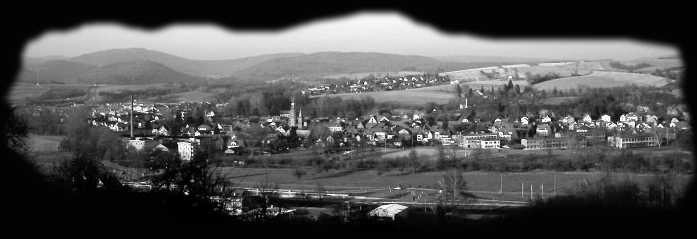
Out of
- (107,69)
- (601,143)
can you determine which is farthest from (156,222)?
(601,143)

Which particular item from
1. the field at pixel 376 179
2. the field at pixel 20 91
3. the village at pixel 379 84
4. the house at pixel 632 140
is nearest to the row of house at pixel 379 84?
the village at pixel 379 84

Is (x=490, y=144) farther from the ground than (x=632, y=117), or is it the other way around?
(x=632, y=117)

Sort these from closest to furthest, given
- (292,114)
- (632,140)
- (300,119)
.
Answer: (632,140) < (300,119) < (292,114)

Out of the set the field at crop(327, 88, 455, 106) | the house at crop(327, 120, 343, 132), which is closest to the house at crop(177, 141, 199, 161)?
the house at crop(327, 120, 343, 132)

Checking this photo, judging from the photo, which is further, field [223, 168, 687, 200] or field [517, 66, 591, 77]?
field [517, 66, 591, 77]

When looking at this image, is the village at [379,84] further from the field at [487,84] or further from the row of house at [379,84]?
the field at [487,84]

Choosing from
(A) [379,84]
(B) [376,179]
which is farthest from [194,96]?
(A) [379,84]

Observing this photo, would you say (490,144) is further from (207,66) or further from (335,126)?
(207,66)

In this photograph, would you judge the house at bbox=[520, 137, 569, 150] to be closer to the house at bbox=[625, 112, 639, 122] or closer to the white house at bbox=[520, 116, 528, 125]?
the house at bbox=[625, 112, 639, 122]
